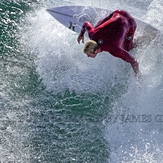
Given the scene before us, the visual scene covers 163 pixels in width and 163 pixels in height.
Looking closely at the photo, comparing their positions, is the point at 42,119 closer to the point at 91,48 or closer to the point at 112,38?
the point at 91,48

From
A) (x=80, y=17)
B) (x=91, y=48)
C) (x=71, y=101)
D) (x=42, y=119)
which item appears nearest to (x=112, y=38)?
(x=91, y=48)

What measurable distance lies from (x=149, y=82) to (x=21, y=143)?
3.24 metres

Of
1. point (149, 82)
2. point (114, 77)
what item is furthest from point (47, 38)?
point (149, 82)

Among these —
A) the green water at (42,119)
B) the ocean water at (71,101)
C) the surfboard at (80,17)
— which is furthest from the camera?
the surfboard at (80,17)

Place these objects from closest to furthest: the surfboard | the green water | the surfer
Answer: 1. the green water
2. the surfer
3. the surfboard

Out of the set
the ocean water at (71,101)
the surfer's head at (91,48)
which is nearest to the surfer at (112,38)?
the surfer's head at (91,48)

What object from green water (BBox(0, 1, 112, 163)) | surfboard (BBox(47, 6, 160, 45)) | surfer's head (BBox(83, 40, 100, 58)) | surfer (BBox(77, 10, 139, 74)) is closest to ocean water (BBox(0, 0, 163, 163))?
green water (BBox(0, 1, 112, 163))

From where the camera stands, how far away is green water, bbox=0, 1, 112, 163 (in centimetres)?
536

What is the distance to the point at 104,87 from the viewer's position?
6.96m

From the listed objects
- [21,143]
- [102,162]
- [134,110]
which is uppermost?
[134,110]

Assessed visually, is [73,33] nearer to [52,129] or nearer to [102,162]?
[52,129]

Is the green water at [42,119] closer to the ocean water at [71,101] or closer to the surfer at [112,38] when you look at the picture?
the ocean water at [71,101]

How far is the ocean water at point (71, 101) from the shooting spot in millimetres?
5465

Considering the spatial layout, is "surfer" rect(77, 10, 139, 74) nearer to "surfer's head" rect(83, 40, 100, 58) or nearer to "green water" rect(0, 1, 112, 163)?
"surfer's head" rect(83, 40, 100, 58)
